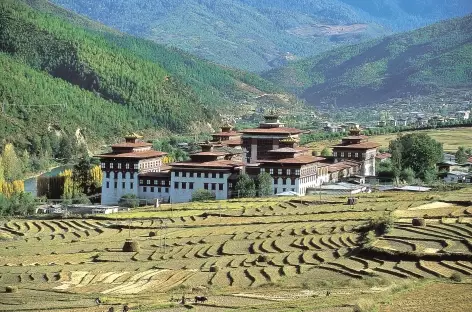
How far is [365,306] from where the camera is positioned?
36875 mm

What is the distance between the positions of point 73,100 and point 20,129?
106 feet

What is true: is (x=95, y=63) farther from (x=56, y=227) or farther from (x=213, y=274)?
(x=213, y=274)

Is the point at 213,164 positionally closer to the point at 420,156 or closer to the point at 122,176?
the point at 122,176

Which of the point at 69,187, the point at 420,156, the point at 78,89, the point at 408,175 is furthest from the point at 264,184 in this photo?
the point at 78,89

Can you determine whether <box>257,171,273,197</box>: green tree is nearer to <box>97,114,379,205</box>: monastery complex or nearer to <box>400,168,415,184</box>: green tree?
<box>97,114,379,205</box>: monastery complex

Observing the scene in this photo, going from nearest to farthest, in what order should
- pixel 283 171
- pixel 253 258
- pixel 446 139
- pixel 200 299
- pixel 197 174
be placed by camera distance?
pixel 200 299
pixel 253 258
pixel 283 171
pixel 197 174
pixel 446 139

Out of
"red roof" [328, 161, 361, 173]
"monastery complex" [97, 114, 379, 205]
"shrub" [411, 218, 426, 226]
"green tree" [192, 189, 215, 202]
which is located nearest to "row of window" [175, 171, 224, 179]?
"monastery complex" [97, 114, 379, 205]

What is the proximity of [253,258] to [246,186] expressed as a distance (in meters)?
30.1

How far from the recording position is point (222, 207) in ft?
241

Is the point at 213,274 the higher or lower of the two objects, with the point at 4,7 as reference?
lower

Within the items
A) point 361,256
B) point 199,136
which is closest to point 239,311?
point 361,256

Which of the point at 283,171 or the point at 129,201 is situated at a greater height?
the point at 283,171

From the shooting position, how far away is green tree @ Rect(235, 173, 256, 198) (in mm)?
81312

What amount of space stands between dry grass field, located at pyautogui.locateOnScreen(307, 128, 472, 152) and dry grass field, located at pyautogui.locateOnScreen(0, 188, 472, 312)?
2033 inches
